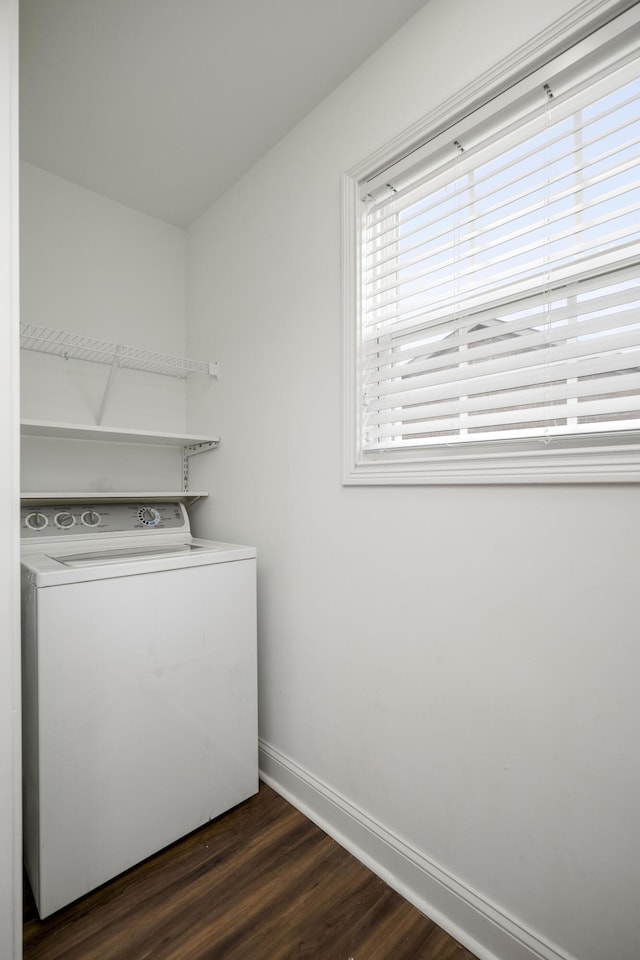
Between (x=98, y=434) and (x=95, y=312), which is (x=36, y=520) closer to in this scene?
(x=98, y=434)

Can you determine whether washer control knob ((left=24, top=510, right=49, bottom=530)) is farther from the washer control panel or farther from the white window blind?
the white window blind

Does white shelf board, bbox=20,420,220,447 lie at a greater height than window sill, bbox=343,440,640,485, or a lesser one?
greater

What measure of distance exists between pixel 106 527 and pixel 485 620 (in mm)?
1515

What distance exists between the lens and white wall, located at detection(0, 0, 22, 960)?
1015 millimetres

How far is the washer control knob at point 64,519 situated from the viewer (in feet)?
5.90

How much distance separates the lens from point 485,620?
1175mm

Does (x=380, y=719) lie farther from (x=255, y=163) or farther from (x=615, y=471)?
(x=255, y=163)

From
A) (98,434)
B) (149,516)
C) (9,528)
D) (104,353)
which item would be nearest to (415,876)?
(9,528)

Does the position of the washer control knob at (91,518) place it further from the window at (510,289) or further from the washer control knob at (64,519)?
the window at (510,289)

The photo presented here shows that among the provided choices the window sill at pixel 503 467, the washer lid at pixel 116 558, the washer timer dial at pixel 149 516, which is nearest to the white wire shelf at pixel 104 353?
the washer timer dial at pixel 149 516

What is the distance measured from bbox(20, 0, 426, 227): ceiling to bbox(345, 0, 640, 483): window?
0.40 m

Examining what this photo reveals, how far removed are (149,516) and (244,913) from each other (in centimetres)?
143

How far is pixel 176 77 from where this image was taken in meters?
1.53

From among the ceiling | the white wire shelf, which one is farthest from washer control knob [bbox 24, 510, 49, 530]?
the ceiling
